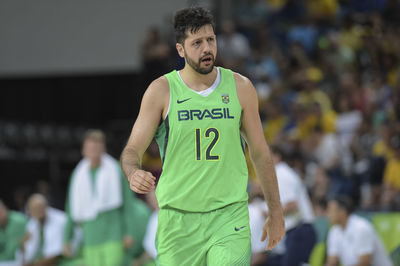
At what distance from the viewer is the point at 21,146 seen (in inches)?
559

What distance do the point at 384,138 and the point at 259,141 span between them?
6.35m

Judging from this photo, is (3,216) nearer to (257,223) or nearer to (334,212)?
(257,223)

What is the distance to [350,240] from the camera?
26.6ft

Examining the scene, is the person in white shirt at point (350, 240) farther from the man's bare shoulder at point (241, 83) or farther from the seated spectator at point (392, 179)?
the man's bare shoulder at point (241, 83)

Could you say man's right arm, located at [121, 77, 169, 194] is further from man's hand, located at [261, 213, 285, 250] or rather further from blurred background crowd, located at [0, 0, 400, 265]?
blurred background crowd, located at [0, 0, 400, 265]

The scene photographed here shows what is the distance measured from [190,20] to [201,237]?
1.33 metres

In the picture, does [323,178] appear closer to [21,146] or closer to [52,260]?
[52,260]

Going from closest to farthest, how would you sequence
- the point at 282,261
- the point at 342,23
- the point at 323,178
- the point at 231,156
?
the point at 231,156
the point at 282,261
the point at 323,178
the point at 342,23

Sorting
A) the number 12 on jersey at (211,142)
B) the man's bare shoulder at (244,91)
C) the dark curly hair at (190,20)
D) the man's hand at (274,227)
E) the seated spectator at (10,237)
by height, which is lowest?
→ the seated spectator at (10,237)

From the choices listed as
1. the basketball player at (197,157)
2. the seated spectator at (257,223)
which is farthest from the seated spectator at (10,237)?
the basketball player at (197,157)

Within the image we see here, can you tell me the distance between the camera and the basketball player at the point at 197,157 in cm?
430

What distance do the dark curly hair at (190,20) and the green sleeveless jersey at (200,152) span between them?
0.38 m

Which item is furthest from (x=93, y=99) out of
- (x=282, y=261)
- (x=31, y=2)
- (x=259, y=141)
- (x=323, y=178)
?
(x=259, y=141)

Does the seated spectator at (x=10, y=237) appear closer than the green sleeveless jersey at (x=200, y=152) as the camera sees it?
No
